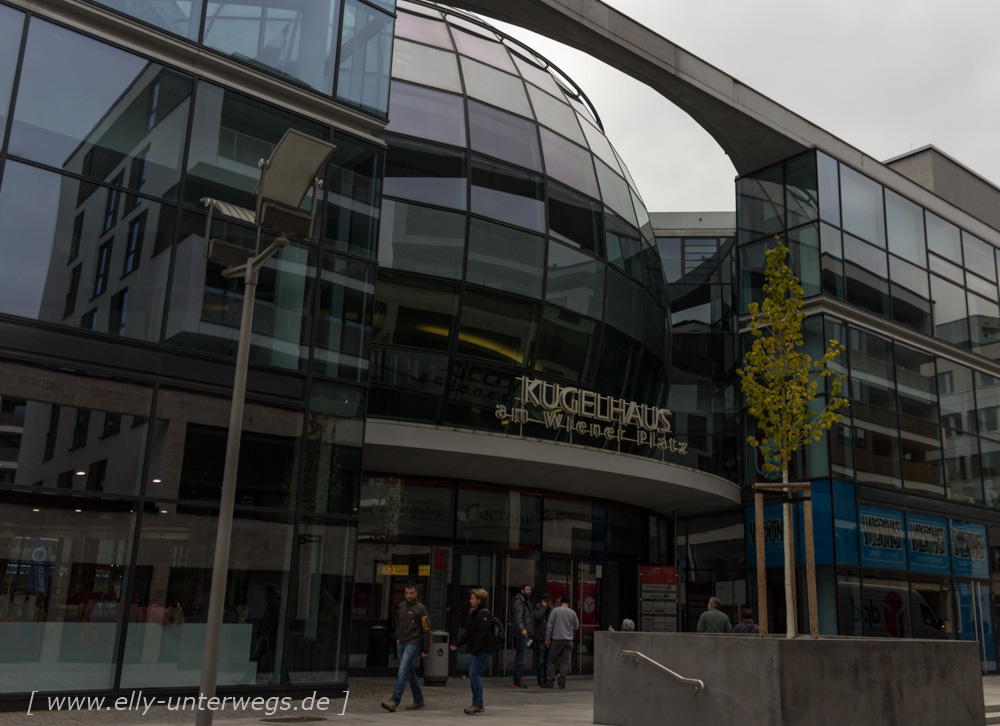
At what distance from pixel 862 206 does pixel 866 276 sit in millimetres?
2204

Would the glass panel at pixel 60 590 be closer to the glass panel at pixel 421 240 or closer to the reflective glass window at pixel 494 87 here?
the glass panel at pixel 421 240

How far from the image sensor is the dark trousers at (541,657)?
17.1m

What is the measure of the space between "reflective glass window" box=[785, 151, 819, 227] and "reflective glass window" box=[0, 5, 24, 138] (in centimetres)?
1956

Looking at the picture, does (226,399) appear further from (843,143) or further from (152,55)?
(843,143)

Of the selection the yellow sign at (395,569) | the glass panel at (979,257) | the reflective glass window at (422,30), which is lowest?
the yellow sign at (395,569)

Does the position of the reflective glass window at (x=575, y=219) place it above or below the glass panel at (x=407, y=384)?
above

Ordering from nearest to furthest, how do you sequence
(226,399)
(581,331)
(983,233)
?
(226,399) → (581,331) → (983,233)

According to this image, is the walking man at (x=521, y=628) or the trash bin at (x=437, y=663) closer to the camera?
the trash bin at (x=437, y=663)

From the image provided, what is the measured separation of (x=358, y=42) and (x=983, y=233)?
77.6 feet

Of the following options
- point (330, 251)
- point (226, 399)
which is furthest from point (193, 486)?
point (330, 251)

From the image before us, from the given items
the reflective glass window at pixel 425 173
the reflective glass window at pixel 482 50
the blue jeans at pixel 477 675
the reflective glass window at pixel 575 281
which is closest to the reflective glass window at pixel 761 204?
the reflective glass window at pixel 575 281

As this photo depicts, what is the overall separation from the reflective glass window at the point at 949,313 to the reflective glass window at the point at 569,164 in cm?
1202

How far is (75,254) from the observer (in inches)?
477

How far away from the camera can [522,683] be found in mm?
17703
